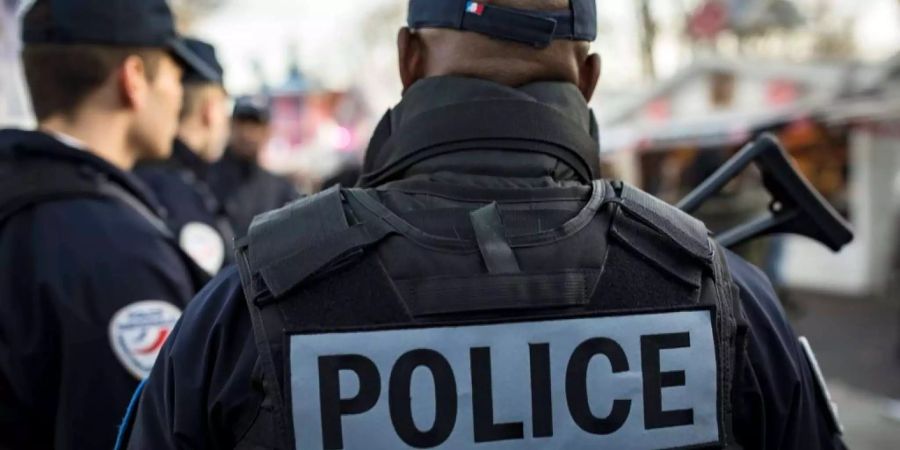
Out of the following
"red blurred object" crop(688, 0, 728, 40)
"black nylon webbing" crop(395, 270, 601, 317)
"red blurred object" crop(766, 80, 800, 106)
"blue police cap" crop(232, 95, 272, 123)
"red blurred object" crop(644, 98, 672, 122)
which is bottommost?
"black nylon webbing" crop(395, 270, 601, 317)

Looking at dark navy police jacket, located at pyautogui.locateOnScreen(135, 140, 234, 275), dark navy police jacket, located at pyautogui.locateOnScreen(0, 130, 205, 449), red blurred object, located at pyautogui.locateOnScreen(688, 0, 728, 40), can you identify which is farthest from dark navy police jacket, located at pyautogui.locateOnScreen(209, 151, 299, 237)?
red blurred object, located at pyautogui.locateOnScreen(688, 0, 728, 40)

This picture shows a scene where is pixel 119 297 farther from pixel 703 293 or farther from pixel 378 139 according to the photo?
pixel 703 293

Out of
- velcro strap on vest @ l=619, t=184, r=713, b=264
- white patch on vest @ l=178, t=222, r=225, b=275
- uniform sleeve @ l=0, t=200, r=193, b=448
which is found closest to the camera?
velcro strap on vest @ l=619, t=184, r=713, b=264

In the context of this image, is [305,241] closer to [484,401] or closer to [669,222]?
[484,401]

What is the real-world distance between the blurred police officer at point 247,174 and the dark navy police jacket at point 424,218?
12.8ft

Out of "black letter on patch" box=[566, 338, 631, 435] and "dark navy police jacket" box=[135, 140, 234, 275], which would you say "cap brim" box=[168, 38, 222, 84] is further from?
"black letter on patch" box=[566, 338, 631, 435]

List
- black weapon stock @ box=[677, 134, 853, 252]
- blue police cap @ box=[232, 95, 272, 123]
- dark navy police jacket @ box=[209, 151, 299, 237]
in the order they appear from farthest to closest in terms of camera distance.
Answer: blue police cap @ box=[232, 95, 272, 123] < dark navy police jacket @ box=[209, 151, 299, 237] < black weapon stock @ box=[677, 134, 853, 252]

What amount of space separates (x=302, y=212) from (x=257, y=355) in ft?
0.72

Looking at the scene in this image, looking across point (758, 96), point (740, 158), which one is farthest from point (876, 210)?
point (740, 158)

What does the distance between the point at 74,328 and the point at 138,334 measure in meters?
0.12

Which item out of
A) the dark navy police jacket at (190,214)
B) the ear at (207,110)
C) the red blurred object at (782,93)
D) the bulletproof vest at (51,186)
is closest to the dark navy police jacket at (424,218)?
the bulletproof vest at (51,186)

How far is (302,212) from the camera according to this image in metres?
1.34

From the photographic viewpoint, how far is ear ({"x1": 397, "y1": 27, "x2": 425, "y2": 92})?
4.83 ft

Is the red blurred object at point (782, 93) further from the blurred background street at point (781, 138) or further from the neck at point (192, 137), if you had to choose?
the neck at point (192, 137)
